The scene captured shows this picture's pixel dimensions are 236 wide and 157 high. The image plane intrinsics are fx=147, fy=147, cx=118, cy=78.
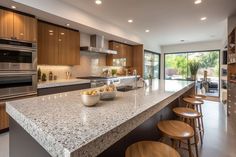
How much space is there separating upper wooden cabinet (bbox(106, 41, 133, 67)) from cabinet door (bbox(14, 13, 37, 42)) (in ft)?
10.1

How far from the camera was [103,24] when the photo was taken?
4586 millimetres

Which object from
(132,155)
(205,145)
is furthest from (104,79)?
(132,155)

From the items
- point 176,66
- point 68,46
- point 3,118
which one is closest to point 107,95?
point 3,118

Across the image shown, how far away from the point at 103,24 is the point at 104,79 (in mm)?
1728

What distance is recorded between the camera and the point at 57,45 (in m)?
3.92

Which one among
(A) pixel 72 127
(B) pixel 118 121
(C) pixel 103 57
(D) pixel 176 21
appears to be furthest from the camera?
(C) pixel 103 57

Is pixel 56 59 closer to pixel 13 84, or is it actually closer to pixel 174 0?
pixel 13 84

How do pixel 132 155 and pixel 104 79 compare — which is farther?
pixel 104 79

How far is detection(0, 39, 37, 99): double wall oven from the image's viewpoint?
2.81m

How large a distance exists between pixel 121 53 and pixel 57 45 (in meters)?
3.08

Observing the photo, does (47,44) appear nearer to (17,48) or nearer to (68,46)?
(68,46)

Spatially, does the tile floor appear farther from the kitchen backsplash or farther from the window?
the window

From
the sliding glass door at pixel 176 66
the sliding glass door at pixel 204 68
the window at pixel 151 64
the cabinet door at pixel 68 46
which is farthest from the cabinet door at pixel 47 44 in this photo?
the sliding glass door at pixel 176 66

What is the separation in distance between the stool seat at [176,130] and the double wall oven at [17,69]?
2827mm
